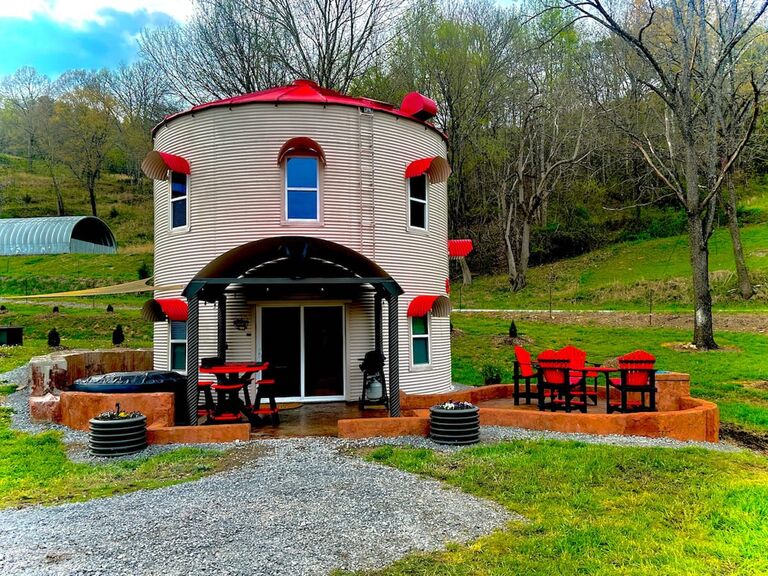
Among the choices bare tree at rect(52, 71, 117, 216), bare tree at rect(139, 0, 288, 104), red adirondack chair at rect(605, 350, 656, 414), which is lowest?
red adirondack chair at rect(605, 350, 656, 414)

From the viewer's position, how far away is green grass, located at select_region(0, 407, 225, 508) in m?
6.82

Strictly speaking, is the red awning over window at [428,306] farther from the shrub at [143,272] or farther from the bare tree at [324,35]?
the shrub at [143,272]

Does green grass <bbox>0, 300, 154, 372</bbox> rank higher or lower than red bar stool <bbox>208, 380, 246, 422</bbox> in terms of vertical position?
higher

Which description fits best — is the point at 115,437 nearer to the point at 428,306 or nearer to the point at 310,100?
the point at 428,306

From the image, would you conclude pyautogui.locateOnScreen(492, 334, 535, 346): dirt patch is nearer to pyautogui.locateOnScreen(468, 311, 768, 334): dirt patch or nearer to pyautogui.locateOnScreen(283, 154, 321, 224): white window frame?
pyautogui.locateOnScreen(468, 311, 768, 334): dirt patch

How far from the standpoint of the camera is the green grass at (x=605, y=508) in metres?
4.71

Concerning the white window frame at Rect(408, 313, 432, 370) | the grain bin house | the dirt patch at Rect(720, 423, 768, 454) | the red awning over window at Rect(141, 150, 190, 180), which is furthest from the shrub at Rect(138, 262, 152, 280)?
the dirt patch at Rect(720, 423, 768, 454)

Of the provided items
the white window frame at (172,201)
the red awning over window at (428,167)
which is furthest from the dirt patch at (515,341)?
the white window frame at (172,201)

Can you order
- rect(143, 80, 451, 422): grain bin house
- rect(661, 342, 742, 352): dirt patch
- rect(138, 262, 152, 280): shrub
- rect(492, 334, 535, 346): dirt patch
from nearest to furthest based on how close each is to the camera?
rect(143, 80, 451, 422): grain bin house → rect(661, 342, 742, 352): dirt patch → rect(492, 334, 535, 346): dirt patch → rect(138, 262, 152, 280): shrub

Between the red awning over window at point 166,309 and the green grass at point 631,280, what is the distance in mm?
20773

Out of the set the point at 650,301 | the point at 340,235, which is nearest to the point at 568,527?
the point at 340,235

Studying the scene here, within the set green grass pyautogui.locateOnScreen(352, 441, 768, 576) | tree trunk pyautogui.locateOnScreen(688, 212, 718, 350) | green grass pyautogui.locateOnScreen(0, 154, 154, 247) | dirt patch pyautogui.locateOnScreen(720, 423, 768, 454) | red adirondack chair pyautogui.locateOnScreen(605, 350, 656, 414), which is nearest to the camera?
green grass pyautogui.locateOnScreen(352, 441, 768, 576)

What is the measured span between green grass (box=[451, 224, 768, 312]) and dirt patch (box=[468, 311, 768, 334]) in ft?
6.63

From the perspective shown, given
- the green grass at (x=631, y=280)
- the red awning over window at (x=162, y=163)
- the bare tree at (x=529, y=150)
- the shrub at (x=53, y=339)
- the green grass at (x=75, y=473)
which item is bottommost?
the green grass at (x=75, y=473)
